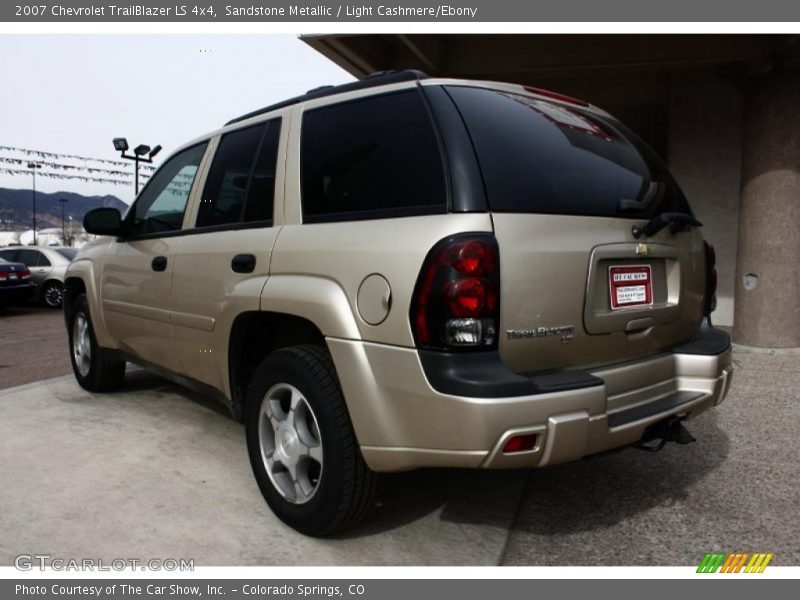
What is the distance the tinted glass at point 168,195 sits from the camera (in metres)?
3.74

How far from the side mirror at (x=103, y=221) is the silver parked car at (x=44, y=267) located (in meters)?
10.8

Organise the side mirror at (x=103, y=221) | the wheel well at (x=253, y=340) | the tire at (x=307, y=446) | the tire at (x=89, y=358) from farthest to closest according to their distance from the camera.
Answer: the tire at (x=89, y=358), the side mirror at (x=103, y=221), the wheel well at (x=253, y=340), the tire at (x=307, y=446)

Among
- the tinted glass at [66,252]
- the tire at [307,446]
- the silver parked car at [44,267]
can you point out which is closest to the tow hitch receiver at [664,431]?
the tire at [307,446]

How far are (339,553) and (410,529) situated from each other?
0.37 metres

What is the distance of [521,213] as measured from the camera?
225 cm

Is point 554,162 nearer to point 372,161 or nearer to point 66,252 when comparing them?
point 372,161

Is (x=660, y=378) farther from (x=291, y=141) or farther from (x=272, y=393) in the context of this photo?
(x=291, y=141)

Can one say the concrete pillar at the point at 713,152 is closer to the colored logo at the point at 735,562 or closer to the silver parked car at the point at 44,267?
the colored logo at the point at 735,562

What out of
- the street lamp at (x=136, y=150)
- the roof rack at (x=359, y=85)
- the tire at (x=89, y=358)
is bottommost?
the tire at (x=89, y=358)

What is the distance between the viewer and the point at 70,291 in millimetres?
5176

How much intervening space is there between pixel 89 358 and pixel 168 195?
1.82 m

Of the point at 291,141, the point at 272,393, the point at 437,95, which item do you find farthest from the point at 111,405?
the point at 437,95

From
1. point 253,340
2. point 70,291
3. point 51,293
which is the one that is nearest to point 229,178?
point 253,340

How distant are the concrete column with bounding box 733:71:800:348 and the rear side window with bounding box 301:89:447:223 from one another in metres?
6.07
